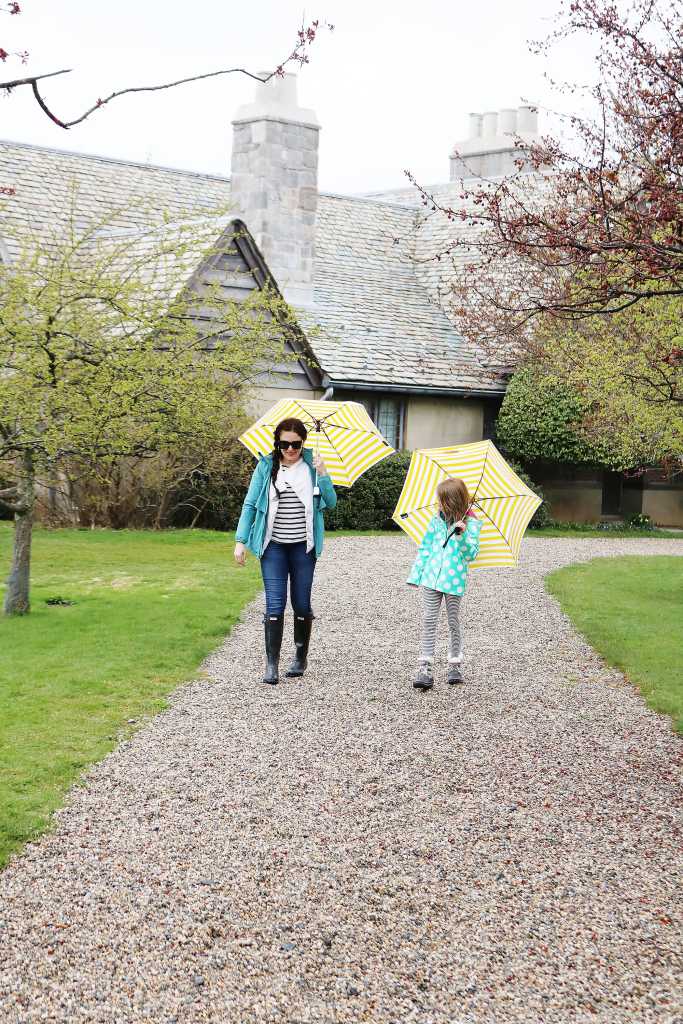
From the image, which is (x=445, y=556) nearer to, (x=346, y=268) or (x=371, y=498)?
(x=371, y=498)

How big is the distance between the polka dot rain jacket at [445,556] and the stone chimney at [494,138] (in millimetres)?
26558

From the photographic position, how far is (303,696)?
27.7ft

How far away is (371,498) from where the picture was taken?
2170 cm

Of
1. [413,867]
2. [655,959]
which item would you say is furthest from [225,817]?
[655,959]

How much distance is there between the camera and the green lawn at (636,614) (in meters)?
9.32

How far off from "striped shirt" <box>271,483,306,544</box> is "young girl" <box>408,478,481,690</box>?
94 centimetres

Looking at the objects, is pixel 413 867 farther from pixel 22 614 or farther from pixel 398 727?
pixel 22 614

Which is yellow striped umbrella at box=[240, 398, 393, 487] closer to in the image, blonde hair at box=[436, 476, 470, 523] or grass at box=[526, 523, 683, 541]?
blonde hair at box=[436, 476, 470, 523]

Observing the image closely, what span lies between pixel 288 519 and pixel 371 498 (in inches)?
514

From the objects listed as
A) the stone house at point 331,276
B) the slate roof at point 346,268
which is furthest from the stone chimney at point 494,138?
the slate roof at point 346,268

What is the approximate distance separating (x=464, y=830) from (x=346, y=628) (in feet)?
19.3

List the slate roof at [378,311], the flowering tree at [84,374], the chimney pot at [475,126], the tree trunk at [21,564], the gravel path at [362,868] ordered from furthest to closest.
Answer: the chimney pot at [475,126] < the slate roof at [378,311] < the tree trunk at [21,564] < the flowering tree at [84,374] < the gravel path at [362,868]

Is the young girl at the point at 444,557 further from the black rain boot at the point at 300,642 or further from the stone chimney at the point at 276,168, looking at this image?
the stone chimney at the point at 276,168

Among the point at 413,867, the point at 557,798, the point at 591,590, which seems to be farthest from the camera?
the point at 591,590
